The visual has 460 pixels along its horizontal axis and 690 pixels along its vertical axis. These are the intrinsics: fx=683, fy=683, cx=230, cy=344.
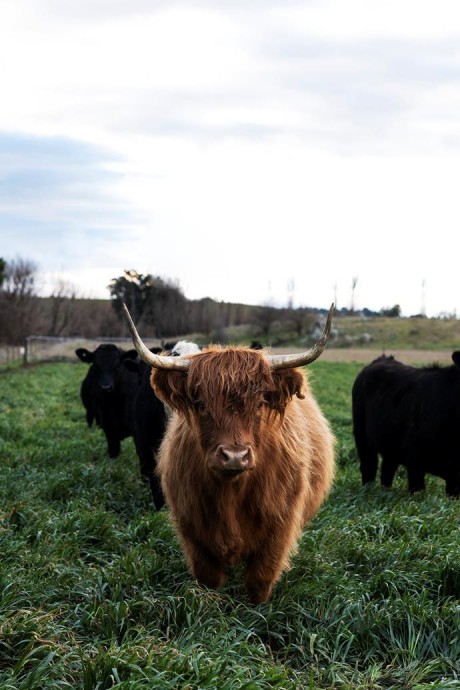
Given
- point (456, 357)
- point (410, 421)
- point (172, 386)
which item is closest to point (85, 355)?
point (410, 421)

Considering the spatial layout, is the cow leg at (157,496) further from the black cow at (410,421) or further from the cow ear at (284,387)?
the cow ear at (284,387)

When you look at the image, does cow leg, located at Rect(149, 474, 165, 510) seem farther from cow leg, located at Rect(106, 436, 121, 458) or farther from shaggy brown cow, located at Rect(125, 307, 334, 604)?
cow leg, located at Rect(106, 436, 121, 458)

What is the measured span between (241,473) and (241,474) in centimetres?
14

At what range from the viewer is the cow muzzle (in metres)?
3.69

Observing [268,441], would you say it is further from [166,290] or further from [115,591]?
[166,290]

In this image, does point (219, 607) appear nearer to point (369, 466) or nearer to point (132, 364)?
point (369, 466)

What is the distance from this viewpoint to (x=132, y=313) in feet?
195

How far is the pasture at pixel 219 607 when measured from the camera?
3246 mm

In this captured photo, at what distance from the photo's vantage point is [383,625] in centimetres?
400

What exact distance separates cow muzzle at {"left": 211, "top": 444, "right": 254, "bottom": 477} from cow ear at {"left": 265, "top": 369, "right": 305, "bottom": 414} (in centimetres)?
56

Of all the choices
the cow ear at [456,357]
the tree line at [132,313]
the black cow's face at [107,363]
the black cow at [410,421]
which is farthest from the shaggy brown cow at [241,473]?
the tree line at [132,313]

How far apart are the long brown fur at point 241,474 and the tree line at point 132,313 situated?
47354 mm

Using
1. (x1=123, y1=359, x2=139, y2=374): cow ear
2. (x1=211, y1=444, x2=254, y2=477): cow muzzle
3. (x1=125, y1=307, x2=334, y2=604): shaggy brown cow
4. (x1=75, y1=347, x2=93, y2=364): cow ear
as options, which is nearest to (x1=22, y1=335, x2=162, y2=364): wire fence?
(x1=75, y1=347, x2=93, y2=364): cow ear

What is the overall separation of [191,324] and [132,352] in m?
60.2
